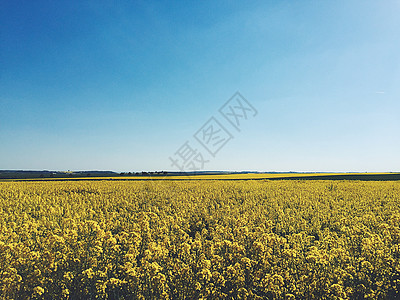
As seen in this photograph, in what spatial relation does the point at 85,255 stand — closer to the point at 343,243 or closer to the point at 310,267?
the point at 310,267

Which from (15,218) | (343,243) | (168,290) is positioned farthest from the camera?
(15,218)

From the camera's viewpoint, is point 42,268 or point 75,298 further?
point 42,268

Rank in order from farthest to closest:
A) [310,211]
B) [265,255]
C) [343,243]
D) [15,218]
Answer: [310,211]
[15,218]
[343,243]
[265,255]

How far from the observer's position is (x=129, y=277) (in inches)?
186

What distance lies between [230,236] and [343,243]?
2.92 metres

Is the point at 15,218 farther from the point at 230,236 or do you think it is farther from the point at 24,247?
the point at 230,236

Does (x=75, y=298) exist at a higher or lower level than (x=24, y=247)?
lower

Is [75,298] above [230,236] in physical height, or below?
below

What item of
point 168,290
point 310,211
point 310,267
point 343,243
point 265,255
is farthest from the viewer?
point 310,211

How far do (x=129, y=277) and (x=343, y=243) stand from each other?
17.5ft

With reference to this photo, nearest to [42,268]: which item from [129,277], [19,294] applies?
[19,294]

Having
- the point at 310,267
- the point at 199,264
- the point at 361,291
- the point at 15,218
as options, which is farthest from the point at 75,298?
the point at 15,218

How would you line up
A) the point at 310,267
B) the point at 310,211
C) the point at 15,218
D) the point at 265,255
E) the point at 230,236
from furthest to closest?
1. the point at 310,211
2. the point at 15,218
3. the point at 230,236
4. the point at 265,255
5. the point at 310,267

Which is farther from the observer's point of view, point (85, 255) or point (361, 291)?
point (85, 255)
